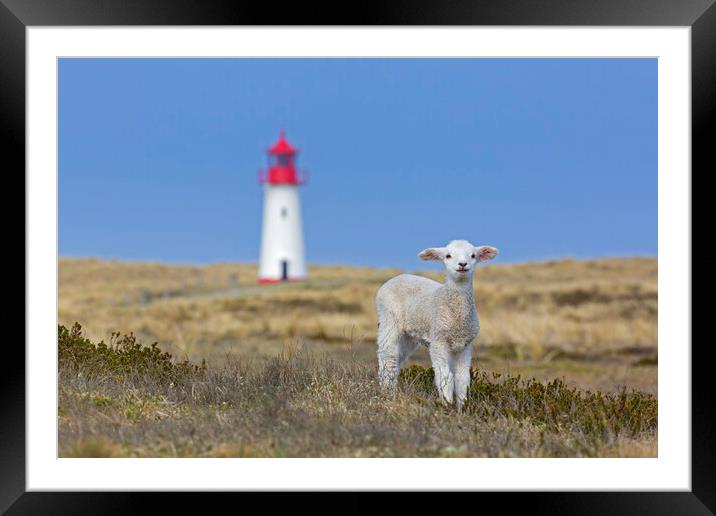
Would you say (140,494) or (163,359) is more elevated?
(163,359)

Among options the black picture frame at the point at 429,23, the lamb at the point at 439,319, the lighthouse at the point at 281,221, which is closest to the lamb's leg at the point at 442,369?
the lamb at the point at 439,319

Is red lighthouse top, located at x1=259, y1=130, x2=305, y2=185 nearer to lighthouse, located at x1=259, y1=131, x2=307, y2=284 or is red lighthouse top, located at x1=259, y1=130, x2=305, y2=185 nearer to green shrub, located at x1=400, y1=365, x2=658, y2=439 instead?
lighthouse, located at x1=259, y1=131, x2=307, y2=284

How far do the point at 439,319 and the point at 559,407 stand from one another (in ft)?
6.43

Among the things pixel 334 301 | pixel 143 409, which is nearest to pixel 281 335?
pixel 334 301

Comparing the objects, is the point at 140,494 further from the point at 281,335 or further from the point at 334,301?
the point at 334,301

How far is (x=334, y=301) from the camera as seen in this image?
31766 mm

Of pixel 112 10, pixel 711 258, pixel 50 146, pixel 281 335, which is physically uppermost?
pixel 112 10

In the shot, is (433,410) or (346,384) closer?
(433,410)

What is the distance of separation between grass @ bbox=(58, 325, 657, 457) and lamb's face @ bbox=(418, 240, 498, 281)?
1.62 metres

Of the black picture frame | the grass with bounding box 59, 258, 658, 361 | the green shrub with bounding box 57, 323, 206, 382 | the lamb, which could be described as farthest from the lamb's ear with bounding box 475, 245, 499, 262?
the grass with bounding box 59, 258, 658, 361

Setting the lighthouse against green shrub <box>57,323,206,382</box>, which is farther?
the lighthouse

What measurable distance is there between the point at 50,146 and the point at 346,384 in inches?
180

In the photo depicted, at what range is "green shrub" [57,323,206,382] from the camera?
35.4 ft

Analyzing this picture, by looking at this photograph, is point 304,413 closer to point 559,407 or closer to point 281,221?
point 559,407
